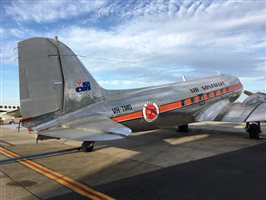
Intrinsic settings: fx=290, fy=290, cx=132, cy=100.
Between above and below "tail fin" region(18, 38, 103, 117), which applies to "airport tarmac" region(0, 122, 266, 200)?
below

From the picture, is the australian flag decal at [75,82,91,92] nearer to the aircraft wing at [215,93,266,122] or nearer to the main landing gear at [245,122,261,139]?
the aircraft wing at [215,93,266,122]

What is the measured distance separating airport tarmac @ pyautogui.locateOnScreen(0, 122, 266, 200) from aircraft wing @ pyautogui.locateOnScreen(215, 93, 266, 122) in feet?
4.06

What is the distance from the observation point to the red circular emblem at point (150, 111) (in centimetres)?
1239

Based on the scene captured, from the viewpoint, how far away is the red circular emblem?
12389 mm

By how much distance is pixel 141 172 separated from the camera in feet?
28.6

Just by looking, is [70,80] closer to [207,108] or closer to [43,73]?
[43,73]

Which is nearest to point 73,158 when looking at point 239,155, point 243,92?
point 239,155

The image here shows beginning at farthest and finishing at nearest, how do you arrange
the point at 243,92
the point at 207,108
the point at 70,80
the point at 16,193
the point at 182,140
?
the point at 243,92
the point at 207,108
the point at 182,140
the point at 70,80
the point at 16,193

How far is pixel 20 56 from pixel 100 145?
605cm

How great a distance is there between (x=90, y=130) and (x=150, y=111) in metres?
4.54

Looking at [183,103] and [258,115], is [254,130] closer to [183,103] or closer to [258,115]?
[258,115]

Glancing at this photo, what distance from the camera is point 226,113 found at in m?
15.6

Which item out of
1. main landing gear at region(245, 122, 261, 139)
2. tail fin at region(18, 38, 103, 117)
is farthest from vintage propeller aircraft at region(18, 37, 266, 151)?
main landing gear at region(245, 122, 261, 139)

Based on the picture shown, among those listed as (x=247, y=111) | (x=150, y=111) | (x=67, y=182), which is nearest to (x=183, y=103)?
(x=150, y=111)
